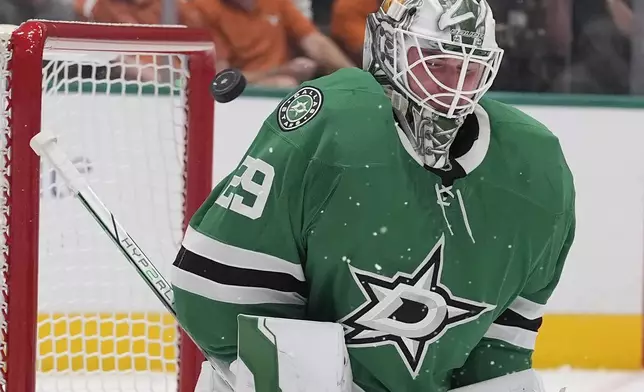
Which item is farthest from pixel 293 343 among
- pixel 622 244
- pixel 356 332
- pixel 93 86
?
pixel 622 244

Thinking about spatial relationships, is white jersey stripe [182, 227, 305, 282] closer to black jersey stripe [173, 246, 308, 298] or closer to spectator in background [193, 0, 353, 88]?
black jersey stripe [173, 246, 308, 298]

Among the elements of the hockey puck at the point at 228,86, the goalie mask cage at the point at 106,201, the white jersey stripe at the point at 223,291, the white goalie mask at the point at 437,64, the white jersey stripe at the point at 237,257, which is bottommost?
the goalie mask cage at the point at 106,201

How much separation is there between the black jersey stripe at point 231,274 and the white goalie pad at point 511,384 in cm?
33

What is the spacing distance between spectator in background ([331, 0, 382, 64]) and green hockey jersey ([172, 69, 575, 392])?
1712mm

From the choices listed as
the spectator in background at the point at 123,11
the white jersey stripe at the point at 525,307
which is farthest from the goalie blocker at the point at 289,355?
the spectator in background at the point at 123,11

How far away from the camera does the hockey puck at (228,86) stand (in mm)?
1442

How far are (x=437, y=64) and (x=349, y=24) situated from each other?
74.0 inches

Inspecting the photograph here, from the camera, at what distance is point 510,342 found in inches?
55.0

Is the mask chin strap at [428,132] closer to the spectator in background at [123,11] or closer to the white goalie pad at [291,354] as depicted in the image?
the white goalie pad at [291,354]

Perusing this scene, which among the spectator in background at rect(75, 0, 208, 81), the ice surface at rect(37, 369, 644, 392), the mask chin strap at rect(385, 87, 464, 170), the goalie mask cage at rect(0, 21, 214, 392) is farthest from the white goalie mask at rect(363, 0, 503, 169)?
the spectator in background at rect(75, 0, 208, 81)

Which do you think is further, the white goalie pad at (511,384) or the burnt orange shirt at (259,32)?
the burnt orange shirt at (259,32)

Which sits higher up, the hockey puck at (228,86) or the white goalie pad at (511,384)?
the hockey puck at (228,86)

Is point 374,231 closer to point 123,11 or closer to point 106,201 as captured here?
point 106,201

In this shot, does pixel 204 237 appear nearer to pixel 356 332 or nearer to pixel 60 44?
pixel 356 332
